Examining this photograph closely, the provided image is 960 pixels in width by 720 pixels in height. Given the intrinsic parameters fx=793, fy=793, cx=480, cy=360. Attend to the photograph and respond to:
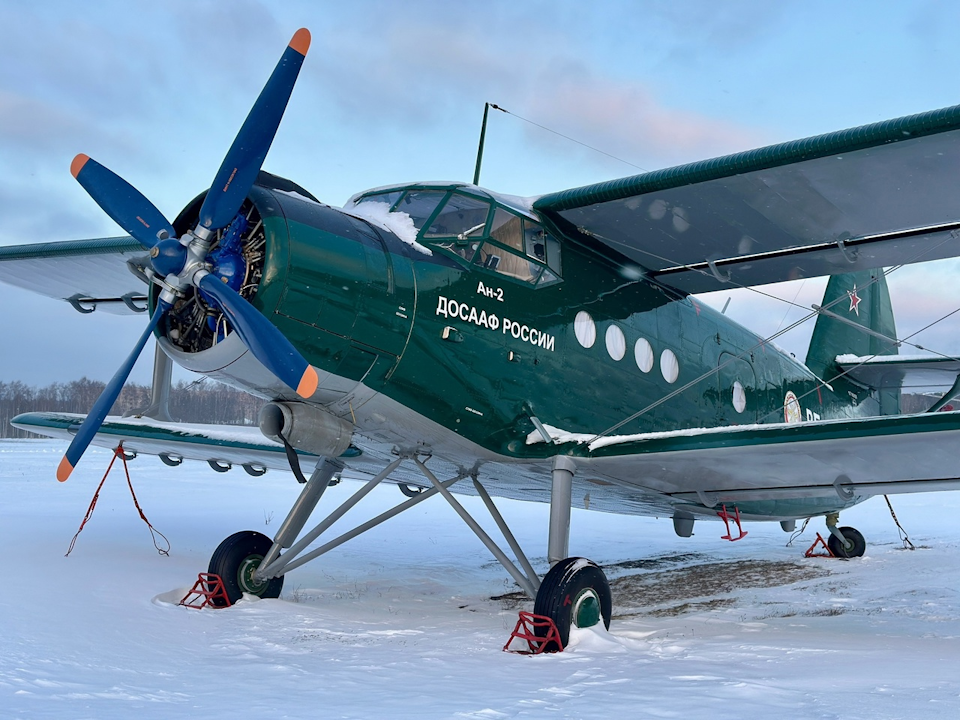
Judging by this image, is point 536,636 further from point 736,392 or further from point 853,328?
point 853,328

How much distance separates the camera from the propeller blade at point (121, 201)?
18.9 feet

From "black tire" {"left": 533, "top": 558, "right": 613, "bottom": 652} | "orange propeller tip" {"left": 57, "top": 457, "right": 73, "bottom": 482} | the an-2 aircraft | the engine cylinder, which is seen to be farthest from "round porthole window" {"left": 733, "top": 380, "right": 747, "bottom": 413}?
"orange propeller tip" {"left": 57, "top": 457, "right": 73, "bottom": 482}

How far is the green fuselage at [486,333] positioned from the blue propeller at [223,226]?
227 millimetres

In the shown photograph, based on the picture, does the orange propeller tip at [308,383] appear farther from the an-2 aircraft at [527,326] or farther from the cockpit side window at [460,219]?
the cockpit side window at [460,219]

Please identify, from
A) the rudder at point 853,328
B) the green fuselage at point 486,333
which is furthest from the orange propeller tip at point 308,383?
the rudder at point 853,328

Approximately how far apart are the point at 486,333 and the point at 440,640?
8.19 feet

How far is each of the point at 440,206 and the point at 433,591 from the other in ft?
15.0

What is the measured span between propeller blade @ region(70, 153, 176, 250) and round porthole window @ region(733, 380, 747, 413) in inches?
273

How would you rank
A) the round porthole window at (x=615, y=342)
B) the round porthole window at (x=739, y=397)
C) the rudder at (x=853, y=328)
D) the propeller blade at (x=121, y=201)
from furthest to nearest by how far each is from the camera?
1. the rudder at (x=853, y=328)
2. the round porthole window at (x=739, y=397)
3. the round porthole window at (x=615, y=342)
4. the propeller blade at (x=121, y=201)

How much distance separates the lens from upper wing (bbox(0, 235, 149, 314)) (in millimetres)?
9703

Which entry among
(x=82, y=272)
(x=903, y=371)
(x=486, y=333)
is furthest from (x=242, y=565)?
(x=903, y=371)

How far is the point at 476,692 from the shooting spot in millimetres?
4348

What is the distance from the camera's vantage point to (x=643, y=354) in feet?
27.6

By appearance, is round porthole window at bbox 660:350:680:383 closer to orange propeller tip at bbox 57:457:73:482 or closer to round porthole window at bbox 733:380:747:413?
round porthole window at bbox 733:380:747:413
